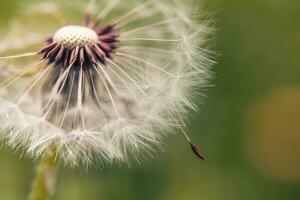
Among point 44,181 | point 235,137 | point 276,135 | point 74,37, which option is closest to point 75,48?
point 74,37

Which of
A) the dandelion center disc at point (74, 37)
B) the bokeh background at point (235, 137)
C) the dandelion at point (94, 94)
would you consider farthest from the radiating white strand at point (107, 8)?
the bokeh background at point (235, 137)

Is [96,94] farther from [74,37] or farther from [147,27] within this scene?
[147,27]

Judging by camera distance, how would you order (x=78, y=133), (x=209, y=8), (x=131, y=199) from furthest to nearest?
(x=209, y=8) → (x=131, y=199) → (x=78, y=133)

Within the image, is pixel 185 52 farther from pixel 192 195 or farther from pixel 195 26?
pixel 192 195

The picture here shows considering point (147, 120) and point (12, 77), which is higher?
point (12, 77)

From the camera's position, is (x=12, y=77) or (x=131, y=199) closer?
(x=12, y=77)

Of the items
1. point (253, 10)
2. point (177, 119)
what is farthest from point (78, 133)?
point (253, 10)

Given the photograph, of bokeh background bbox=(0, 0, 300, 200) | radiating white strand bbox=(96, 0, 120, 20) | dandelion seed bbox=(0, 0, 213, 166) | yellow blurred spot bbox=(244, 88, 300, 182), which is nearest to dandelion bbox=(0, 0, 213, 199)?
dandelion seed bbox=(0, 0, 213, 166)

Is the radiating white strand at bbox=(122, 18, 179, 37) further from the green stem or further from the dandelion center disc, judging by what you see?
the green stem

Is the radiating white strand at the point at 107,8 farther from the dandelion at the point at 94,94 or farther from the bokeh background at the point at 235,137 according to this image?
the bokeh background at the point at 235,137
